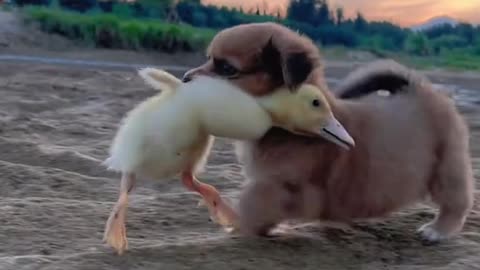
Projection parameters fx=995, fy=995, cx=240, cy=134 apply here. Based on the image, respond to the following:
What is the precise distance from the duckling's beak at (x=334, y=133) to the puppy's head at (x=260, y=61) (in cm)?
15

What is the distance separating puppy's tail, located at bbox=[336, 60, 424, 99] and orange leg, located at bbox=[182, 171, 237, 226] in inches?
27.3

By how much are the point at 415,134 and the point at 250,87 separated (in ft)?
2.17

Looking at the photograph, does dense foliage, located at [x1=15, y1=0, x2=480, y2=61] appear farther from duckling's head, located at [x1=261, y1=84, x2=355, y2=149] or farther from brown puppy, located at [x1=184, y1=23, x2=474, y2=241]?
duckling's head, located at [x1=261, y1=84, x2=355, y2=149]

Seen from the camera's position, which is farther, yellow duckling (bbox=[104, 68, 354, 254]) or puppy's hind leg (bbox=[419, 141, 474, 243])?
puppy's hind leg (bbox=[419, 141, 474, 243])

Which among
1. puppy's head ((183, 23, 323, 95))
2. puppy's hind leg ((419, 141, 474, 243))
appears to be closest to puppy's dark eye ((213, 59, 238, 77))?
puppy's head ((183, 23, 323, 95))

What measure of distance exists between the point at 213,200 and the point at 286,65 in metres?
0.51

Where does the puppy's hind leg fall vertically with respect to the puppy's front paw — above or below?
above

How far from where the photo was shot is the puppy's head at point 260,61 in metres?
3.00

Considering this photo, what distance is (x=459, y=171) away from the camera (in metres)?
3.41

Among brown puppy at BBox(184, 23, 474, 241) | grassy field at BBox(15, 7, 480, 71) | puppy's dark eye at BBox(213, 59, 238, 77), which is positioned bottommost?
grassy field at BBox(15, 7, 480, 71)

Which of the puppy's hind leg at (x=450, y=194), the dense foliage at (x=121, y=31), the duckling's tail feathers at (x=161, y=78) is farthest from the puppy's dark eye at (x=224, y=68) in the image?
the dense foliage at (x=121, y=31)

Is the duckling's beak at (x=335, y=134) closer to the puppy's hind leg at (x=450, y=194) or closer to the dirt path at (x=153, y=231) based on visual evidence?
the dirt path at (x=153, y=231)

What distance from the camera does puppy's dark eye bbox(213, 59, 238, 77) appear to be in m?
3.02

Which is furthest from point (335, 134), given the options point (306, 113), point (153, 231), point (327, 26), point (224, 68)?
point (327, 26)
